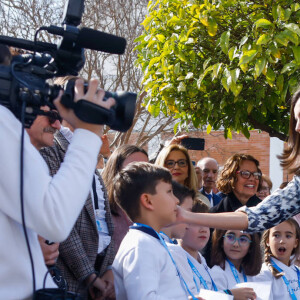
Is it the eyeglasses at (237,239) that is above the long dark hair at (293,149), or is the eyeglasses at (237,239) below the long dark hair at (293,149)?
below

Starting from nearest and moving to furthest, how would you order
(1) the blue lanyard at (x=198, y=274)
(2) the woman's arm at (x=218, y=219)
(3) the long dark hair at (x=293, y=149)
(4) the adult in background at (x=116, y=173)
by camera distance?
(2) the woman's arm at (x=218, y=219)
(3) the long dark hair at (x=293, y=149)
(1) the blue lanyard at (x=198, y=274)
(4) the adult in background at (x=116, y=173)

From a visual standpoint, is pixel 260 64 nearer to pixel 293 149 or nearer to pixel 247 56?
pixel 247 56

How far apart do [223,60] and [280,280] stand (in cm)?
198

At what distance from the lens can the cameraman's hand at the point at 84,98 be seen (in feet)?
6.04

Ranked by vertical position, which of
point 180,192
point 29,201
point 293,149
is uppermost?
point 293,149

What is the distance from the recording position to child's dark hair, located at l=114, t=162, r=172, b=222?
3287 millimetres

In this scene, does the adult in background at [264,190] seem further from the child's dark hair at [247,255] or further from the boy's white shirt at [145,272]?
the boy's white shirt at [145,272]

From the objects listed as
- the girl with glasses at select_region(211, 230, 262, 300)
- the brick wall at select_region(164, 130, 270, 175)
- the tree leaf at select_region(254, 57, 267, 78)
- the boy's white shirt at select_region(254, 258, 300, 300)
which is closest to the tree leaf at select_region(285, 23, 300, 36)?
the tree leaf at select_region(254, 57, 267, 78)

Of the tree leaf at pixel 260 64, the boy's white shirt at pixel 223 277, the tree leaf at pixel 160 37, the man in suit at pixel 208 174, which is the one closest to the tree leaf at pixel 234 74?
the tree leaf at pixel 260 64

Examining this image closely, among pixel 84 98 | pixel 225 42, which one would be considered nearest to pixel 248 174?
pixel 225 42

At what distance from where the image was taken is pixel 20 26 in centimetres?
1183

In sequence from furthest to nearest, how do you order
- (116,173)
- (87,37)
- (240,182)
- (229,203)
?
(240,182), (229,203), (116,173), (87,37)

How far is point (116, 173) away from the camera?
433 centimetres

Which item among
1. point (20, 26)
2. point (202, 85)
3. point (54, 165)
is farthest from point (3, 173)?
point (20, 26)
